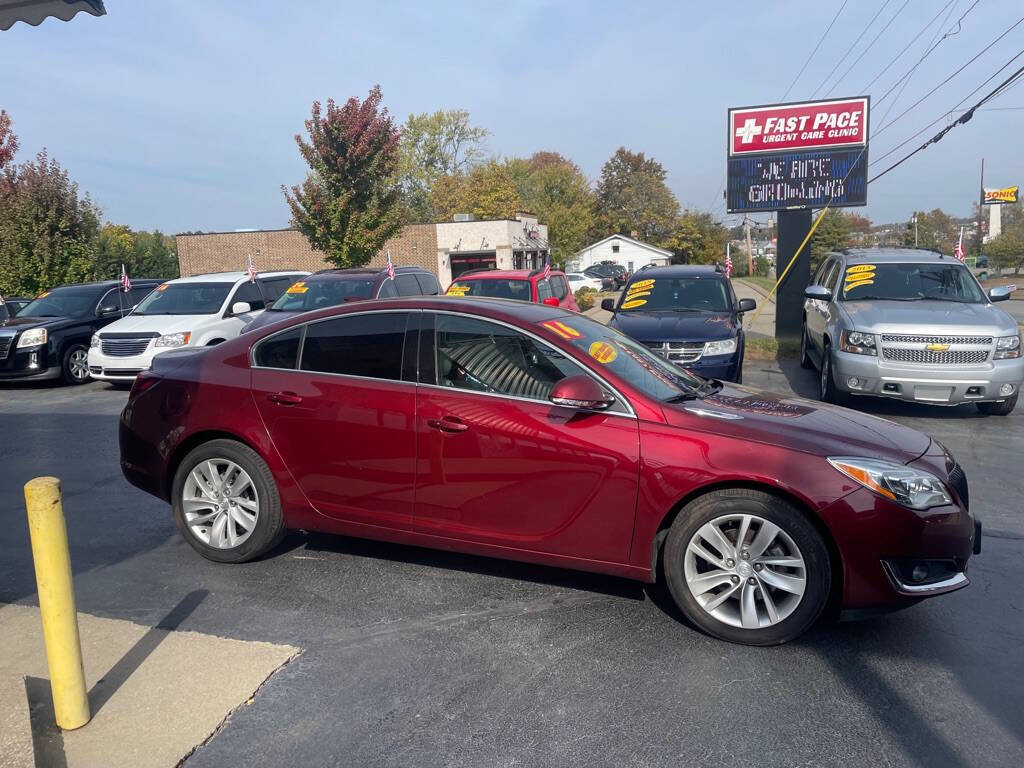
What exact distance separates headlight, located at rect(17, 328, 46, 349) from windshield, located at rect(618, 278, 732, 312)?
9.30 m

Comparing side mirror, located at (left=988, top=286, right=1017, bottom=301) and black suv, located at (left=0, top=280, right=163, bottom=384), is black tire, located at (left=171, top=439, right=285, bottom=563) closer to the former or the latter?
side mirror, located at (left=988, top=286, right=1017, bottom=301)

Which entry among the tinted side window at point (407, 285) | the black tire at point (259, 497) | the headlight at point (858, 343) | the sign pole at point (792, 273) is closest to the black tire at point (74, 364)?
the tinted side window at point (407, 285)

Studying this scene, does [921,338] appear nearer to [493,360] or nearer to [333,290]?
[493,360]

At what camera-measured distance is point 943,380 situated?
9.12m

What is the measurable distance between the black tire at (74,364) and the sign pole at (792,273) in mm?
12195

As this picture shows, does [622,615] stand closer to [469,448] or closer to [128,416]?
[469,448]

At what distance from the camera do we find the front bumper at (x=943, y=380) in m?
9.12

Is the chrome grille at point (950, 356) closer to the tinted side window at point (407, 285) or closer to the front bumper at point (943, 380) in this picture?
the front bumper at point (943, 380)

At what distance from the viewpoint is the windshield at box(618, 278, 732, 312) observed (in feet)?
37.3

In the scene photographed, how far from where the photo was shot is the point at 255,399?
198 inches

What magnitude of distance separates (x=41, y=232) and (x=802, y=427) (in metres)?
21.1

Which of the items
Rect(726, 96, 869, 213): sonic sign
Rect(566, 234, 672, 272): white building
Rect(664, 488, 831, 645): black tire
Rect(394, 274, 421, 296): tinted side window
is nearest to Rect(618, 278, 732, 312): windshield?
Rect(394, 274, 421, 296): tinted side window

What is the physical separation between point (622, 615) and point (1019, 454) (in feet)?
18.3

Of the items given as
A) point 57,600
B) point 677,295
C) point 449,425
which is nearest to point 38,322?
point 677,295
